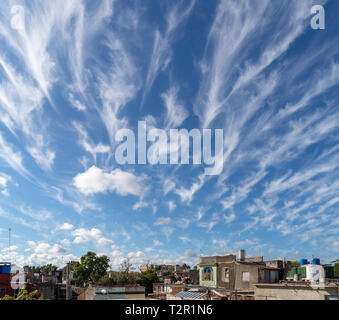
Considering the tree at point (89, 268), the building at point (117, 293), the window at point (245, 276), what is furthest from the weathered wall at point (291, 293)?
the tree at point (89, 268)

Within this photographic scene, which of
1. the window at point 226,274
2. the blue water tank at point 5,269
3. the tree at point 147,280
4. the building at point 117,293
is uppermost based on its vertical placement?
the window at point 226,274

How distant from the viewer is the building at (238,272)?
30.4m

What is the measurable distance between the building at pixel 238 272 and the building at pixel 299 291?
3875 mm

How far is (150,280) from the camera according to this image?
200 feet

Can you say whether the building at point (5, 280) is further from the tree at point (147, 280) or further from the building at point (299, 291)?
the building at point (299, 291)

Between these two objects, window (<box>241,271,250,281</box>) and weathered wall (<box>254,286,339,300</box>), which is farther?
window (<box>241,271,250,281</box>)

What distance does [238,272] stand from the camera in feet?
108

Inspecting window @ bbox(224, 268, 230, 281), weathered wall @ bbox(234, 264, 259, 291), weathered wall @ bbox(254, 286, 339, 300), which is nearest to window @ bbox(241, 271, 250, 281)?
weathered wall @ bbox(234, 264, 259, 291)

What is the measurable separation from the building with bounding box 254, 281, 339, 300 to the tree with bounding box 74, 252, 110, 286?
167ft

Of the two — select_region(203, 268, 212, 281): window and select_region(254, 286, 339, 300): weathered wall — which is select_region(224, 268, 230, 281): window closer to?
select_region(203, 268, 212, 281): window

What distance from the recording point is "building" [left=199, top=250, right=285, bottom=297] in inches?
1196

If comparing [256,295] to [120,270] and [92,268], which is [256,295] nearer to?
[120,270]
